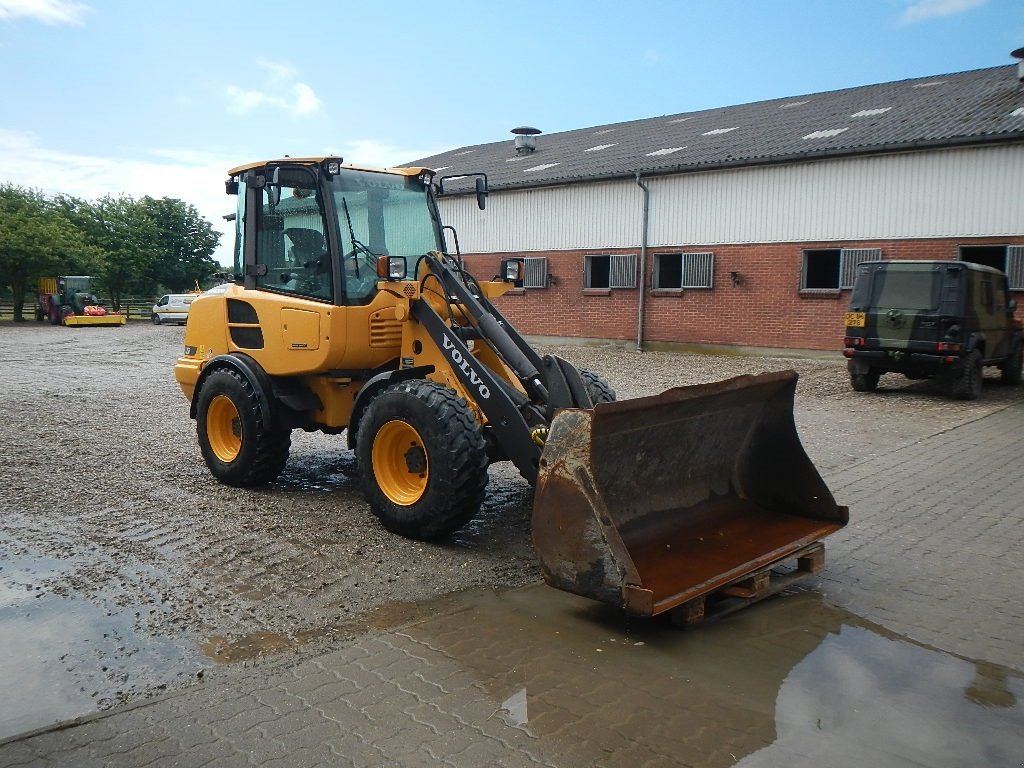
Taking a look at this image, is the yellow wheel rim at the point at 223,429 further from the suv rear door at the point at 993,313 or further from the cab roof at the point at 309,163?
the suv rear door at the point at 993,313

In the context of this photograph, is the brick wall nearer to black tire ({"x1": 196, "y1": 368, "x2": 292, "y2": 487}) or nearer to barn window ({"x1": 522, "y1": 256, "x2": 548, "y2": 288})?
barn window ({"x1": 522, "y1": 256, "x2": 548, "y2": 288})

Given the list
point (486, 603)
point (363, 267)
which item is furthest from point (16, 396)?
point (486, 603)

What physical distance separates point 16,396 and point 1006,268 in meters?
17.2

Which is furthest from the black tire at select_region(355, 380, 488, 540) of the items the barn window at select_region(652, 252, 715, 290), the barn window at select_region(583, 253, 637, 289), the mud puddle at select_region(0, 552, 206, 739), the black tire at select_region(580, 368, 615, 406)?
the barn window at select_region(583, 253, 637, 289)

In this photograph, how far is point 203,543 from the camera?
568 cm

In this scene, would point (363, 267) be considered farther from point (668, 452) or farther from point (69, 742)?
point (69, 742)

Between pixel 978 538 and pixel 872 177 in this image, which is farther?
pixel 872 177

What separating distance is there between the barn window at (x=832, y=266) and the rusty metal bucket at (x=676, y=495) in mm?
14148

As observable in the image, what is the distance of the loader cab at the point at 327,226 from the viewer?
6.41 m

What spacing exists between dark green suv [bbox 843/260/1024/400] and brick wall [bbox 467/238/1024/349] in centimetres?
392

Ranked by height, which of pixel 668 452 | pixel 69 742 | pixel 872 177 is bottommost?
pixel 69 742

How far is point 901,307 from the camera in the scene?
13453 millimetres

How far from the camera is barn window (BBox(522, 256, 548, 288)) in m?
24.2

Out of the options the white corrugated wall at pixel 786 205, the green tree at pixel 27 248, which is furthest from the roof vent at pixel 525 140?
the green tree at pixel 27 248
